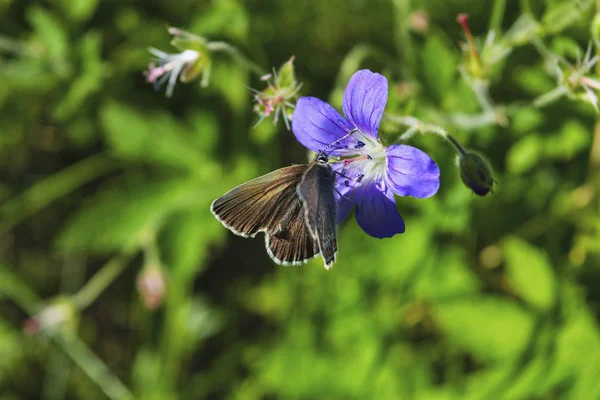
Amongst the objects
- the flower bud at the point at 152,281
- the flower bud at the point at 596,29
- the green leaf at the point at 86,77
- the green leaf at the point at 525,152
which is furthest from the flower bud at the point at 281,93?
the flower bud at the point at 152,281

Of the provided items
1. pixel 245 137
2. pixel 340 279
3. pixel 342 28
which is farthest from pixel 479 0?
pixel 340 279

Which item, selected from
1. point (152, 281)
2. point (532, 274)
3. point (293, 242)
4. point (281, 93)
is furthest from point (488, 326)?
point (152, 281)

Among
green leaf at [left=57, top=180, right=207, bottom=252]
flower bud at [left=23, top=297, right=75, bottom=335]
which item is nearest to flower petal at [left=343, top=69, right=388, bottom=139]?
green leaf at [left=57, top=180, right=207, bottom=252]

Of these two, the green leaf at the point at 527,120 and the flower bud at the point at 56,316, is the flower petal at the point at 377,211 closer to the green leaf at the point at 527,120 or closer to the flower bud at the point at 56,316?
the green leaf at the point at 527,120

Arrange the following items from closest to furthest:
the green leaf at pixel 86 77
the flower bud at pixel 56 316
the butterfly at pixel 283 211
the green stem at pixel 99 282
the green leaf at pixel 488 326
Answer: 1. the butterfly at pixel 283 211
2. the green leaf at pixel 488 326
3. the green leaf at pixel 86 77
4. the flower bud at pixel 56 316
5. the green stem at pixel 99 282

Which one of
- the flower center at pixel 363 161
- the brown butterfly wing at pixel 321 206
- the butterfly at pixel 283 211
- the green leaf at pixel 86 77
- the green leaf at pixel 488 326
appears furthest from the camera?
the green leaf at pixel 86 77

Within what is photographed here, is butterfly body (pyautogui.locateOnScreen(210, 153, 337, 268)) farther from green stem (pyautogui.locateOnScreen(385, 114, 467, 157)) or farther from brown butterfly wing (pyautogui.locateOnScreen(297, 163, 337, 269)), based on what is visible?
green stem (pyautogui.locateOnScreen(385, 114, 467, 157))

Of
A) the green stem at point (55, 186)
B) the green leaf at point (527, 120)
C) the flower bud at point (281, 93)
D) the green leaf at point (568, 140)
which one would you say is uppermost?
the green stem at point (55, 186)

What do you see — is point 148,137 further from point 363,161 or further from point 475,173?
point 475,173

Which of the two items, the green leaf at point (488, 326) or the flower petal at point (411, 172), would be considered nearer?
the flower petal at point (411, 172)
